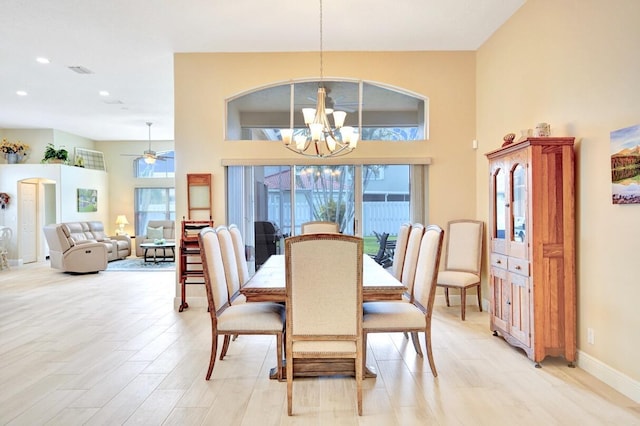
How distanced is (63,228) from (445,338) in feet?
24.7

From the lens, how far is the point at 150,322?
4562 millimetres

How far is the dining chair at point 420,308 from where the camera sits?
113 inches

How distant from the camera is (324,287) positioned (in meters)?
2.43

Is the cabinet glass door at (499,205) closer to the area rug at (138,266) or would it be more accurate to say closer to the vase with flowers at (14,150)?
the area rug at (138,266)

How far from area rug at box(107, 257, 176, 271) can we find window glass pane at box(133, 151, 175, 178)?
262 cm

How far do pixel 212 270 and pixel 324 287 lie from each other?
92 centimetres

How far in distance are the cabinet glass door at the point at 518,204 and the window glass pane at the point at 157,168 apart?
32.1ft

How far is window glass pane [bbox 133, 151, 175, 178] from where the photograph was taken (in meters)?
11.4

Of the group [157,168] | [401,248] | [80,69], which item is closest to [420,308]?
[401,248]

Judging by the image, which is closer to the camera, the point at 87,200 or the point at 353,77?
the point at 353,77

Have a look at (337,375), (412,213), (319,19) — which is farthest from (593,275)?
(319,19)

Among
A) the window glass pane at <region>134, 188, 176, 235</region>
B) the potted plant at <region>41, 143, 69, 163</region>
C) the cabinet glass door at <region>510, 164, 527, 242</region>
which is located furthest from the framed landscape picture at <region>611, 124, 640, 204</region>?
the window glass pane at <region>134, 188, 176, 235</region>

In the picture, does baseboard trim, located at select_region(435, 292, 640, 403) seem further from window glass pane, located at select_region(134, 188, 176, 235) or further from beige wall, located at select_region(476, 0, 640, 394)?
window glass pane, located at select_region(134, 188, 176, 235)

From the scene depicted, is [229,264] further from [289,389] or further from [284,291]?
[289,389]
